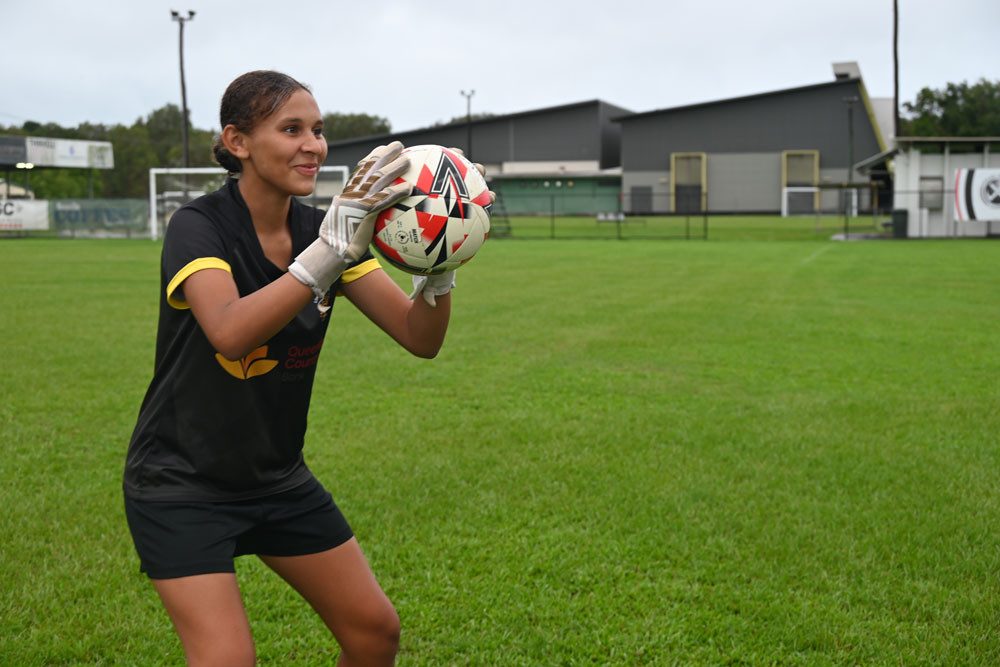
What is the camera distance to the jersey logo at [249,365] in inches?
99.0

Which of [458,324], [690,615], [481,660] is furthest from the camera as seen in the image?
[458,324]

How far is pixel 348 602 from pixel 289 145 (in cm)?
129

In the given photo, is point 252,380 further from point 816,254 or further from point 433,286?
point 816,254

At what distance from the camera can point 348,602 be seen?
8.75ft

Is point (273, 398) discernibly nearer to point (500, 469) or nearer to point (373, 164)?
point (373, 164)

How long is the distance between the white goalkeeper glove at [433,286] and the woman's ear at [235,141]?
23.1 inches

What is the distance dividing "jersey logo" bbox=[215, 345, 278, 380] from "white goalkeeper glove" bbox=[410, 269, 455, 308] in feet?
1.48

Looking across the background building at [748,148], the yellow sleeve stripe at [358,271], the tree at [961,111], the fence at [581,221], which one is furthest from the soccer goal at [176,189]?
the tree at [961,111]

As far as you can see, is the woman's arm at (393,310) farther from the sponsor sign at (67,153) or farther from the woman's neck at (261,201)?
the sponsor sign at (67,153)

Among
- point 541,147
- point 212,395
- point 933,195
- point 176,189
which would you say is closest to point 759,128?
point 541,147

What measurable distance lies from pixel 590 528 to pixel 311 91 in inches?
120

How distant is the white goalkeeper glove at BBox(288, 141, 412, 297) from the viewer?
2254 millimetres

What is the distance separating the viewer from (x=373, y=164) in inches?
91.7

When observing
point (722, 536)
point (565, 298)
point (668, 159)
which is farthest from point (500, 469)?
point (668, 159)
